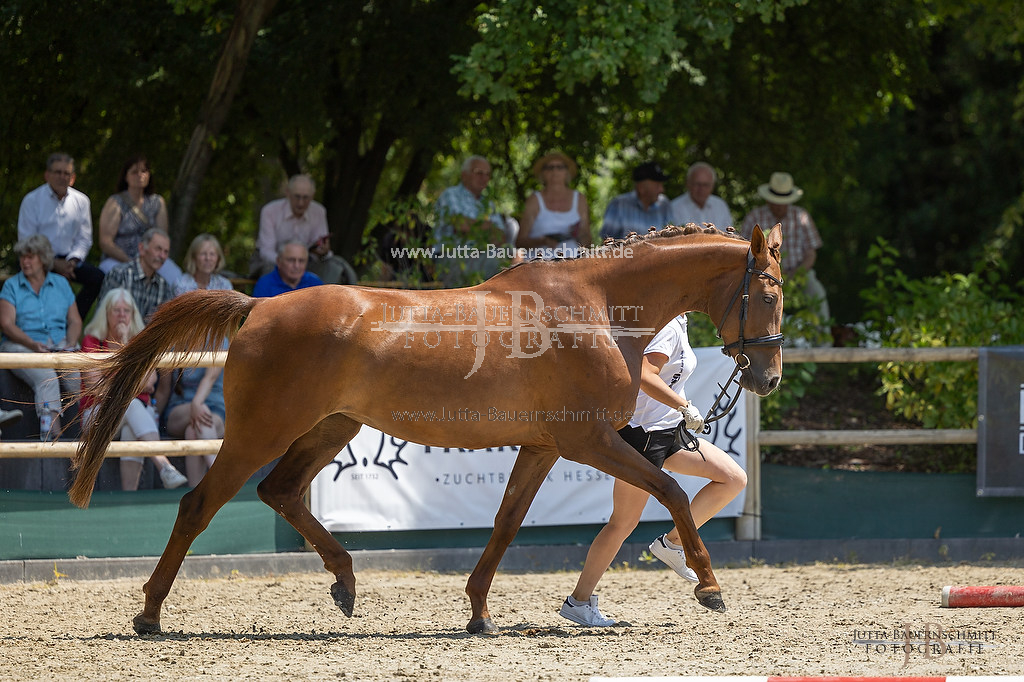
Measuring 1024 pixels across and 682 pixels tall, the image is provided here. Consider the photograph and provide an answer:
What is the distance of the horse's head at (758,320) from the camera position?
501cm

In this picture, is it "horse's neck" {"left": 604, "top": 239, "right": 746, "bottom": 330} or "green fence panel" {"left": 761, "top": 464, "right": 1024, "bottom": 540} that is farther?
"green fence panel" {"left": 761, "top": 464, "right": 1024, "bottom": 540}

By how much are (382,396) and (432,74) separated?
573 centimetres

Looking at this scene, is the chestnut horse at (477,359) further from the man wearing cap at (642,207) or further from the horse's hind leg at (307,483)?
the man wearing cap at (642,207)

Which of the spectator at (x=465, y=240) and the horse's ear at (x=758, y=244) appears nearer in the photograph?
the horse's ear at (x=758, y=244)

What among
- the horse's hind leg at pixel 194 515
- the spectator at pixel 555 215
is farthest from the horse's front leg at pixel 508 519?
the spectator at pixel 555 215

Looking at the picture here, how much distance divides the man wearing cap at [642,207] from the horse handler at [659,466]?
4.00 metres

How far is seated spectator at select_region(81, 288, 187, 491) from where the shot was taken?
22.0 feet

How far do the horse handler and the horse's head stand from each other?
0.42 m

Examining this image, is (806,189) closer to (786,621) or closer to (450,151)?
(450,151)

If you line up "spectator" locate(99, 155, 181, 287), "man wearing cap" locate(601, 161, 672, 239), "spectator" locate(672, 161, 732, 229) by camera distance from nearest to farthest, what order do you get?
"spectator" locate(99, 155, 181, 287), "man wearing cap" locate(601, 161, 672, 239), "spectator" locate(672, 161, 732, 229)

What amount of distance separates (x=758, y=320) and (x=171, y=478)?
12.4 feet

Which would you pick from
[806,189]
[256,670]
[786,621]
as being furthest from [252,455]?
[806,189]

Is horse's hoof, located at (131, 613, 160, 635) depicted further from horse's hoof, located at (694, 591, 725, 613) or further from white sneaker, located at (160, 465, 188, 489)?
horse's hoof, located at (694, 591, 725, 613)

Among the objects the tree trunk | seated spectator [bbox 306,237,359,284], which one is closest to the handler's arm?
seated spectator [bbox 306,237,359,284]
